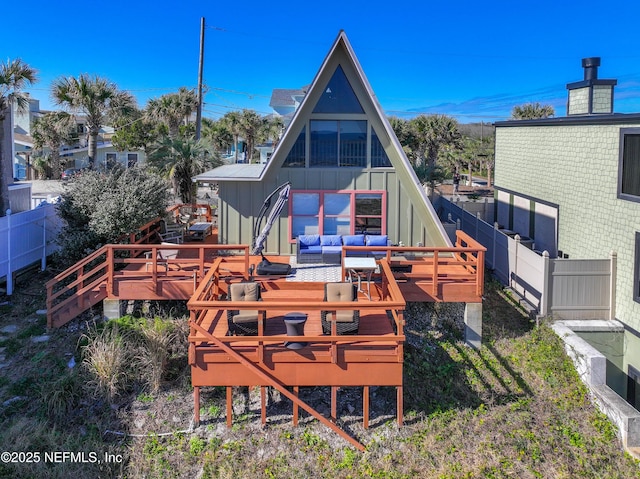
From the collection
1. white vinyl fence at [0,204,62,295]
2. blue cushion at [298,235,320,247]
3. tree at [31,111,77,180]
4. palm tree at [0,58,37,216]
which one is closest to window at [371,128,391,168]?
blue cushion at [298,235,320,247]

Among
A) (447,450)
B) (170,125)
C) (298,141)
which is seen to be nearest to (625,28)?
(170,125)

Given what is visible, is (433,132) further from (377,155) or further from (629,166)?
(629,166)

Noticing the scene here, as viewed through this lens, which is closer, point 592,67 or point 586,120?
point 586,120

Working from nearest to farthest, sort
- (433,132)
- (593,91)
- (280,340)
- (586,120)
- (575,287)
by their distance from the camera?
(280,340) < (575,287) < (586,120) < (593,91) < (433,132)

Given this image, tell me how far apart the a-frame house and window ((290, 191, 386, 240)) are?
28mm

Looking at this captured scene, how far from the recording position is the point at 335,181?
13898mm

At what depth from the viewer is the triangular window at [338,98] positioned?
43.5 ft

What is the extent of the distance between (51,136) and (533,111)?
40759 mm

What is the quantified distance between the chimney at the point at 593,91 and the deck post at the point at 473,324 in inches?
381

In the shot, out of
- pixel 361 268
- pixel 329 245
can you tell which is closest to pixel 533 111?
pixel 329 245

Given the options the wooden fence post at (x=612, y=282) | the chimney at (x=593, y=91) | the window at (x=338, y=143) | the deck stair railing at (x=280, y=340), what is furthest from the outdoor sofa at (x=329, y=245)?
the chimney at (x=593, y=91)

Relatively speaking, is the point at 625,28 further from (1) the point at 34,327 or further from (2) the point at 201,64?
(1) the point at 34,327

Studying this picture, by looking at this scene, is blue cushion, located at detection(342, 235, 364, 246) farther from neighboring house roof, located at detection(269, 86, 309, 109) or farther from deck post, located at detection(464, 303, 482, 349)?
neighboring house roof, located at detection(269, 86, 309, 109)

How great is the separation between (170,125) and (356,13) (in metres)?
19.9
